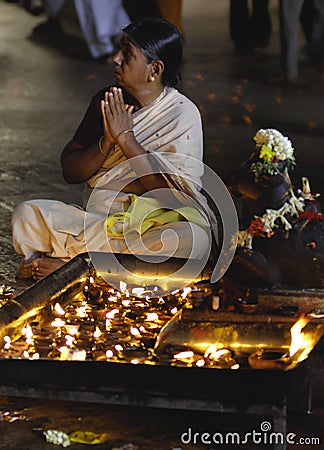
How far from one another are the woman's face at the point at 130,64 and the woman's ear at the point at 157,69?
2 cm

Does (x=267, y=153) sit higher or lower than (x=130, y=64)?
lower

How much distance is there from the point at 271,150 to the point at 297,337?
1.02 meters

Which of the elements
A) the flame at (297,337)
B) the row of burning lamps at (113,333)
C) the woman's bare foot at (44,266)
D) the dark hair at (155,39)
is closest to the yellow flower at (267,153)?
the row of burning lamps at (113,333)

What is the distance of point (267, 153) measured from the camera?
456 cm

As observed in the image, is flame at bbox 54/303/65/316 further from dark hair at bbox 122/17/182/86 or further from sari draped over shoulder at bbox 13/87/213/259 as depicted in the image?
dark hair at bbox 122/17/182/86

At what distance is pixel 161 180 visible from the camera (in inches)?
198

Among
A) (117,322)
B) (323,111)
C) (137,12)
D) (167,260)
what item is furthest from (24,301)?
(137,12)

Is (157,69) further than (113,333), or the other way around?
(157,69)

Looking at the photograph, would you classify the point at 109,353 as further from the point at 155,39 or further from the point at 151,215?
the point at 155,39

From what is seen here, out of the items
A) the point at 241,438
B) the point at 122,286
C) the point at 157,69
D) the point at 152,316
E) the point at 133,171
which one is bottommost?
the point at 241,438

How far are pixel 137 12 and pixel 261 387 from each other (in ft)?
27.2

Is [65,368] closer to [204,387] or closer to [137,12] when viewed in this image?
[204,387]

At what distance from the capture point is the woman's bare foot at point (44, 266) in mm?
5141

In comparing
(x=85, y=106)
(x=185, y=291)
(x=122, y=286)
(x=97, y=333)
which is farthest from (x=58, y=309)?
(x=85, y=106)
